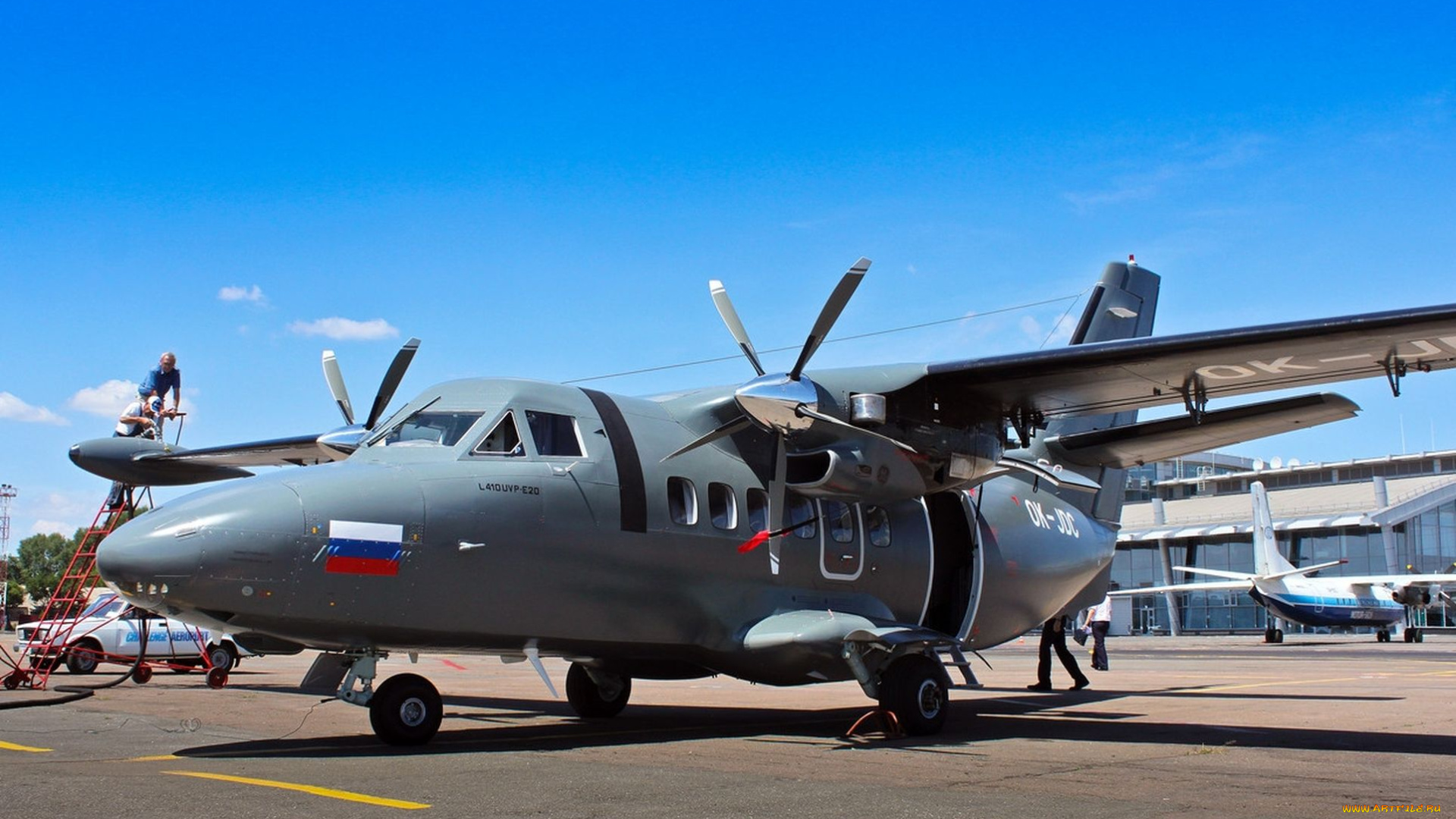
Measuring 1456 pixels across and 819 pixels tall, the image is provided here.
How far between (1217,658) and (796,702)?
2013 centimetres

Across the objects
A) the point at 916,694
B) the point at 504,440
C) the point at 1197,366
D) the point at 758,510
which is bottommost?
the point at 916,694

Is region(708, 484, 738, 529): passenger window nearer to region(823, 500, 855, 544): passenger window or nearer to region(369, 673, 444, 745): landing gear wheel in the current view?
region(823, 500, 855, 544): passenger window

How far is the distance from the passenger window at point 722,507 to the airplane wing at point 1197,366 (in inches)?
91.7

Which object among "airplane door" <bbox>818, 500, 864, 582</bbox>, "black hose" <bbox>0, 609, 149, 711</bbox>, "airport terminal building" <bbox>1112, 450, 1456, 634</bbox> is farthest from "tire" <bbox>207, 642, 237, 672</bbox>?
"airport terminal building" <bbox>1112, 450, 1456, 634</bbox>

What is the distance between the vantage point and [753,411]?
11656mm

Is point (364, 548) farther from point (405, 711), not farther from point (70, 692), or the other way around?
point (70, 692)

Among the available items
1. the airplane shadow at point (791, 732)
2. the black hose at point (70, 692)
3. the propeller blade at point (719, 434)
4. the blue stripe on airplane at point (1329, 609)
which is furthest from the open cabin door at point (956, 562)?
the blue stripe on airplane at point (1329, 609)

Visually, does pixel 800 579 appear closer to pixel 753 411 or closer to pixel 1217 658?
pixel 753 411

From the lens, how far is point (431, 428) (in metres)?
11.1

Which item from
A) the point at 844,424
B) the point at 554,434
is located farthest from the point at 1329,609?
the point at 554,434

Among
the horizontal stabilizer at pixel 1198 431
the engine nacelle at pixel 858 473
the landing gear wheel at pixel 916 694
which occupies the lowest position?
the landing gear wheel at pixel 916 694

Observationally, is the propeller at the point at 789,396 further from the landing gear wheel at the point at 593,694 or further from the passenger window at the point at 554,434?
the landing gear wheel at the point at 593,694

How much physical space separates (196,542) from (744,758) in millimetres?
4539

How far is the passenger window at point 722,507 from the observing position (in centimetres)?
1235
